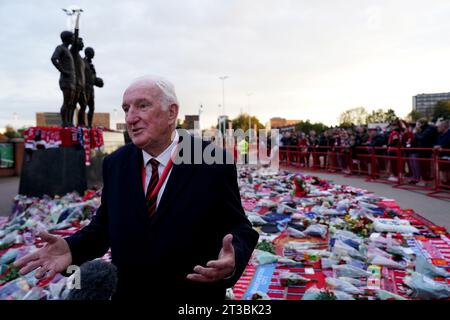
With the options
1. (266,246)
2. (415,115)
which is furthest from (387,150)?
(266,246)

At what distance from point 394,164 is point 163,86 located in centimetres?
1160

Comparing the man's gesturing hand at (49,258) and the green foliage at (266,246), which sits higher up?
the man's gesturing hand at (49,258)

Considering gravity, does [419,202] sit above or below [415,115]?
below

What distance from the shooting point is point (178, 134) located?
2033 mm

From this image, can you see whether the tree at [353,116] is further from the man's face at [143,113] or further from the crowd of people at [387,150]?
the man's face at [143,113]

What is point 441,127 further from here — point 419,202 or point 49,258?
point 49,258

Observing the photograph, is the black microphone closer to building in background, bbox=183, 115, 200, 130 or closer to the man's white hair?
Result: the man's white hair

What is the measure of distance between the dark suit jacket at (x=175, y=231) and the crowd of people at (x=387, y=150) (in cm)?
878

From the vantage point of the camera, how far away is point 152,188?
1.80m

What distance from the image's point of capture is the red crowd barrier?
937 centimetres

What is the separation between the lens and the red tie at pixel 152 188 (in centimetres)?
174

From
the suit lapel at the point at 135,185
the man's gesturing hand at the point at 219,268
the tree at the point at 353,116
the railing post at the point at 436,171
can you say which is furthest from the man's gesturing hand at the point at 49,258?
the tree at the point at 353,116

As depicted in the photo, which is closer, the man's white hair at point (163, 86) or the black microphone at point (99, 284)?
the man's white hair at point (163, 86)

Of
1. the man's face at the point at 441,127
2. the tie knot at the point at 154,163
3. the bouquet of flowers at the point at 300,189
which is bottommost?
the bouquet of flowers at the point at 300,189
